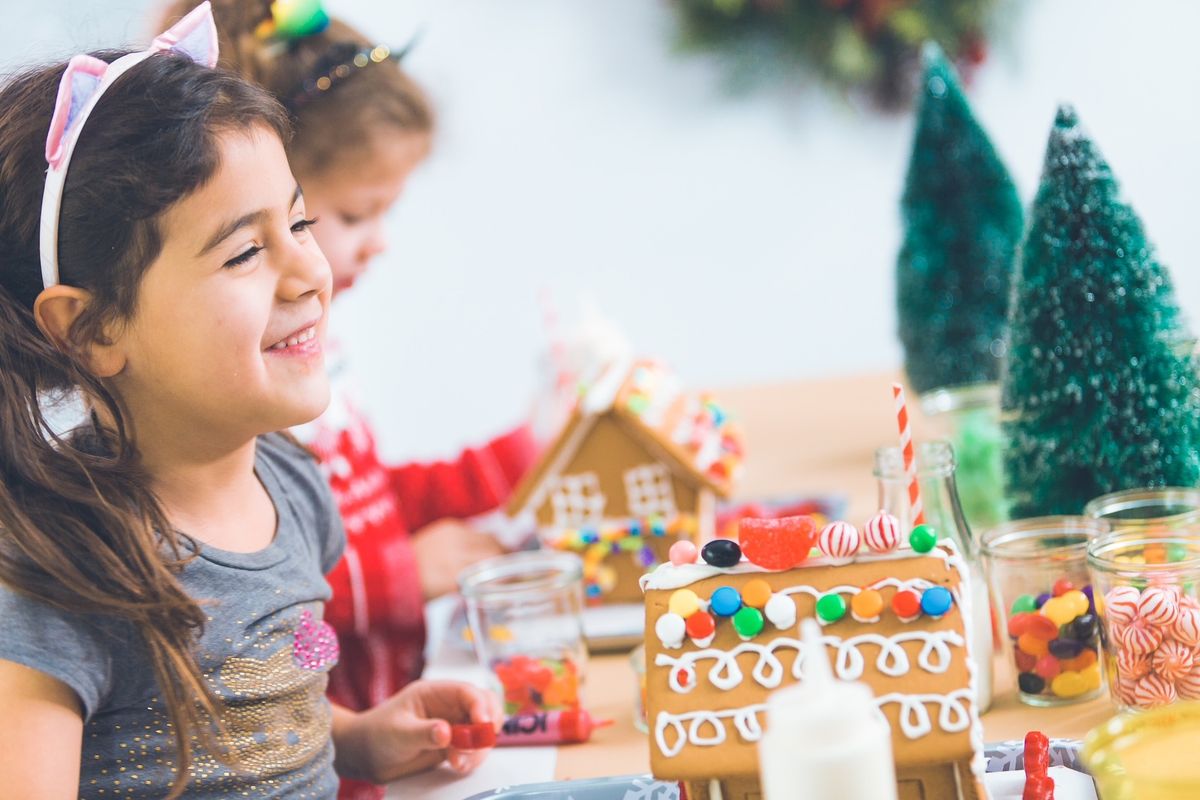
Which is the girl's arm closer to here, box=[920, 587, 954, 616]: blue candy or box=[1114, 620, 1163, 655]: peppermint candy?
box=[920, 587, 954, 616]: blue candy

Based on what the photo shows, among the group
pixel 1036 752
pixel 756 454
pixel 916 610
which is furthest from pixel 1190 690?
pixel 756 454

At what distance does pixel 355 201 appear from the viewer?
5.20 feet

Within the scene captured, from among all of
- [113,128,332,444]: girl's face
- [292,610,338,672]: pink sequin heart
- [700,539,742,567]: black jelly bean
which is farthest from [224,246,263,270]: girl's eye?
[700,539,742,567]: black jelly bean

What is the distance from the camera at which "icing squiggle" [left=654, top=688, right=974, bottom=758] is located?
0.68m

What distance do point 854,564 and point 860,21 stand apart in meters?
2.19

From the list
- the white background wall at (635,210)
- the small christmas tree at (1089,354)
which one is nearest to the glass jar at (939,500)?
the small christmas tree at (1089,354)

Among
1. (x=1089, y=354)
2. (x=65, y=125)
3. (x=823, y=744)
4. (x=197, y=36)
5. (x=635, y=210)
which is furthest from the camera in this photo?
(x=635, y=210)

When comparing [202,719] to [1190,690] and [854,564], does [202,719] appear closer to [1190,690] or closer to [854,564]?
[854,564]

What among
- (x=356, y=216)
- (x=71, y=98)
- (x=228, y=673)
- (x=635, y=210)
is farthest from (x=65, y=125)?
(x=635, y=210)

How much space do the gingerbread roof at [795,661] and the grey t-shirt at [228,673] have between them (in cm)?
35

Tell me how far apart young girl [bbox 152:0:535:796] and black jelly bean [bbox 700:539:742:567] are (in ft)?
2.83

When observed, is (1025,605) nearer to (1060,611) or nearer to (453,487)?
(1060,611)

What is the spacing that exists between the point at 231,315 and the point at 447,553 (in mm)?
847

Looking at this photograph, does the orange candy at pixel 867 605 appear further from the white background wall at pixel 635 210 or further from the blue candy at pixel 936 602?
the white background wall at pixel 635 210
